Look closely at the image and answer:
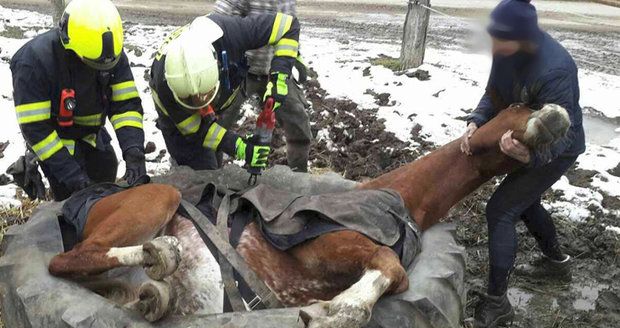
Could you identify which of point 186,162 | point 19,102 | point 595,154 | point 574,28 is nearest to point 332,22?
point 574,28

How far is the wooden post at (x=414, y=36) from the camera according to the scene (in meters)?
8.63

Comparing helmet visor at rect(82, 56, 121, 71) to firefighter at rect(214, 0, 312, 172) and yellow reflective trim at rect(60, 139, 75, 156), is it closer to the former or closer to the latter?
yellow reflective trim at rect(60, 139, 75, 156)

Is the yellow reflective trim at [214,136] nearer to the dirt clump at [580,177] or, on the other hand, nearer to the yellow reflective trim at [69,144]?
the yellow reflective trim at [69,144]

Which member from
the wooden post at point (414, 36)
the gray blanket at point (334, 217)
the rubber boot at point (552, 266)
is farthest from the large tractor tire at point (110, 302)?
the wooden post at point (414, 36)

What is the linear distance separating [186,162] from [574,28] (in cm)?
1183

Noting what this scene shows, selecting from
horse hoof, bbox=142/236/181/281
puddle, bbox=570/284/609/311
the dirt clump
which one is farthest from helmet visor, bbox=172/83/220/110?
the dirt clump

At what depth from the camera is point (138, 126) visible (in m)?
4.12

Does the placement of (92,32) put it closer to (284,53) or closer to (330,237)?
(284,53)

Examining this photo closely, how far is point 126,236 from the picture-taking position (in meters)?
3.06

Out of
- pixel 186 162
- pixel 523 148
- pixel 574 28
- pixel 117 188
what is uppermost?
pixel 523 148

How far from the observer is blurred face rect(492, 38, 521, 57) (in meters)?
3.39

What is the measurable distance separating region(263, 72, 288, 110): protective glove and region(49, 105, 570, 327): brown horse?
3.37 feet

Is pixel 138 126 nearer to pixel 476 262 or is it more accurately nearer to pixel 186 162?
pixel 186 162

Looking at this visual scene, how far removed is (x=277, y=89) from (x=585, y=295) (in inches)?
93.8
